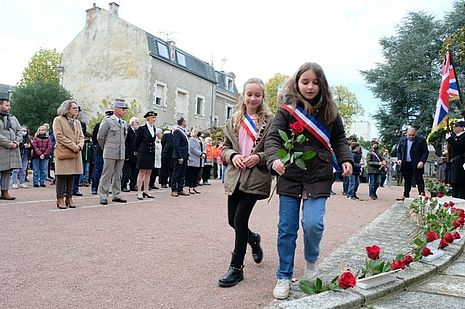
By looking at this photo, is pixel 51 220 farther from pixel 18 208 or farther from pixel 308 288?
pixel 308 288

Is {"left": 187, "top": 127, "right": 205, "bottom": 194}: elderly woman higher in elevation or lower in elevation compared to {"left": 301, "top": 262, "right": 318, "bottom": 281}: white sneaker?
higher

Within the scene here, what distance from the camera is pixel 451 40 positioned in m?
11.5

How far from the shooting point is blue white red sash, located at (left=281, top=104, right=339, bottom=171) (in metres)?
3.55

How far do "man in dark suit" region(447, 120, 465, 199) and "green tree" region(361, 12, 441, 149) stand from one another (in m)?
25.3

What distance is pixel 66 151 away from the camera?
7.85m

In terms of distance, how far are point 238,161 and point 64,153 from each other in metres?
5.00

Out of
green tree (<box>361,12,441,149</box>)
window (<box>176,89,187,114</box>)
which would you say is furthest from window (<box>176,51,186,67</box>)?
green tree (<box>361,12,441,149</box>)

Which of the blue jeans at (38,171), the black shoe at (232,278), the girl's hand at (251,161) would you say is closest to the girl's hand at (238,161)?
the girl's hand at (251,161)

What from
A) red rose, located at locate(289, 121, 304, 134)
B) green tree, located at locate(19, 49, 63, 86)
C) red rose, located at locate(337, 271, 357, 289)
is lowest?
red rose, located at locate(337, 271, 357, 289)

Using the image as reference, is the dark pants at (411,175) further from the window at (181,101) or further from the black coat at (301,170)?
the window at (181,101)

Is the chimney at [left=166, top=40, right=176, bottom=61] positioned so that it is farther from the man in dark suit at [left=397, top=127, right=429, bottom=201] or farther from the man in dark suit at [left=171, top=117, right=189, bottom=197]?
the man in dark suit at [left=397, top=127, right=429, bottom=201]

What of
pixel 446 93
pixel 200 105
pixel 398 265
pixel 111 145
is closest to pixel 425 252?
pixel 398 265

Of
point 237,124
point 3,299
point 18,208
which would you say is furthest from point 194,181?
point 3,299

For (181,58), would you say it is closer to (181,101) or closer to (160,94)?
(181,101)
